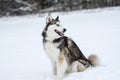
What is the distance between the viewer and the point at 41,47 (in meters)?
8.96

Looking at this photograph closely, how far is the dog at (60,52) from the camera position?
5199 mm

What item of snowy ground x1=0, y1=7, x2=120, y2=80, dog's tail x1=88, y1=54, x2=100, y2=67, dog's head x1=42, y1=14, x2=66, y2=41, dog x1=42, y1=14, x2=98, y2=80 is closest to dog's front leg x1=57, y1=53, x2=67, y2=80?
dog x1=42, y1=14, x2=98, y2=80

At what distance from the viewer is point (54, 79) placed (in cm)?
554

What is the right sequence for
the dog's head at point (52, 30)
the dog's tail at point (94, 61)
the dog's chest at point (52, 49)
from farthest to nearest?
the dog's tail at point (94, 61), the dog's chest at point (52, 49), the dog's head at point (52, 30)

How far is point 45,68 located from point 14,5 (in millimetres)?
12862

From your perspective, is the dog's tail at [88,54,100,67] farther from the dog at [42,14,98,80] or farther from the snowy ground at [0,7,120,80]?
the snowy ground at [0,7,120,80]

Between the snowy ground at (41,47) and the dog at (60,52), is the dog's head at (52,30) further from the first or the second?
the snowy ground at (41,47)

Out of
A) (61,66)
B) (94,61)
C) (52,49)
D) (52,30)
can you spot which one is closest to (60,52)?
(52,49)

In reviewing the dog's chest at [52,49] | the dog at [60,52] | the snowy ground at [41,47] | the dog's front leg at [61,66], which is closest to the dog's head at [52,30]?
the dog at [60,52]

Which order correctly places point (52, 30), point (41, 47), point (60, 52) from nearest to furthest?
point (52, 30) < point (60, 52) < point (41, 47)

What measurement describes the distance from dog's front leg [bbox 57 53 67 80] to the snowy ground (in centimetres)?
21

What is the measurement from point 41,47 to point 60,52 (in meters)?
3.71

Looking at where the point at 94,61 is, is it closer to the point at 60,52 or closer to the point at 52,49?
the point at 60,52

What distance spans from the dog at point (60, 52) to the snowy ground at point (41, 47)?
0.21 m
